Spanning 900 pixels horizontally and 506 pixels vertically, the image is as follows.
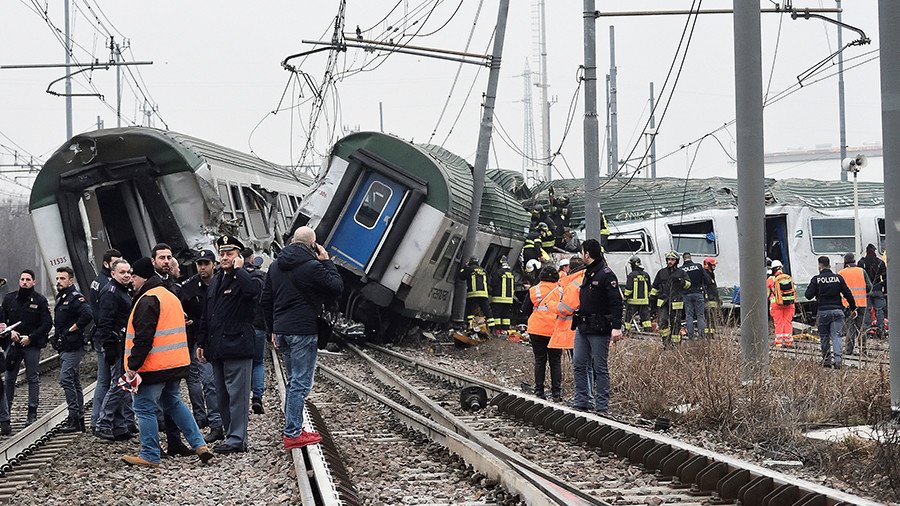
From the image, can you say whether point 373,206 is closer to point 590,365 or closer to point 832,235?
point 590,365

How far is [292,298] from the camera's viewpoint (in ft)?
29.1

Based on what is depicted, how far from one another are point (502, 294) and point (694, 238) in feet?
22.2

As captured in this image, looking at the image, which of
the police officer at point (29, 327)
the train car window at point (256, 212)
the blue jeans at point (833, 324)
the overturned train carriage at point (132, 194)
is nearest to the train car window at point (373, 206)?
the train car window at point (256, 212)

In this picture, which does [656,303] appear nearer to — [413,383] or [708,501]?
[413,383]

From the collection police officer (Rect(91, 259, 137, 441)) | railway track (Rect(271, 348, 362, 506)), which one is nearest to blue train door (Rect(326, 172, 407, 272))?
police officer (Rect(91, 259, 137, 441))

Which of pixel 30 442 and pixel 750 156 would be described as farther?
pixel 750 156

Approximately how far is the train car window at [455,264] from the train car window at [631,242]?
22.9 ft

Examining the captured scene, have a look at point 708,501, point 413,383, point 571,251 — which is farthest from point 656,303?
point 708,501

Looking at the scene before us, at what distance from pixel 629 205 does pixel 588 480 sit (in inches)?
791

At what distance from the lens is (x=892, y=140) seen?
26.2 feet

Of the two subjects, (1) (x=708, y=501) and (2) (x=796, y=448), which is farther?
(2) (x=796, y=448)

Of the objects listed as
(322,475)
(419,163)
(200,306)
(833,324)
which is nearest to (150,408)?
(200,306)

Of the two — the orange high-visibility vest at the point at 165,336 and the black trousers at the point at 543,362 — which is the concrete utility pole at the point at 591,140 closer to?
the black trousers at the point at 543,362

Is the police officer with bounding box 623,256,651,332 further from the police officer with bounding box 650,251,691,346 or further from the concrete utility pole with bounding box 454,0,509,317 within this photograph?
the concrete utility pole with bounding box 454,0,509,317
